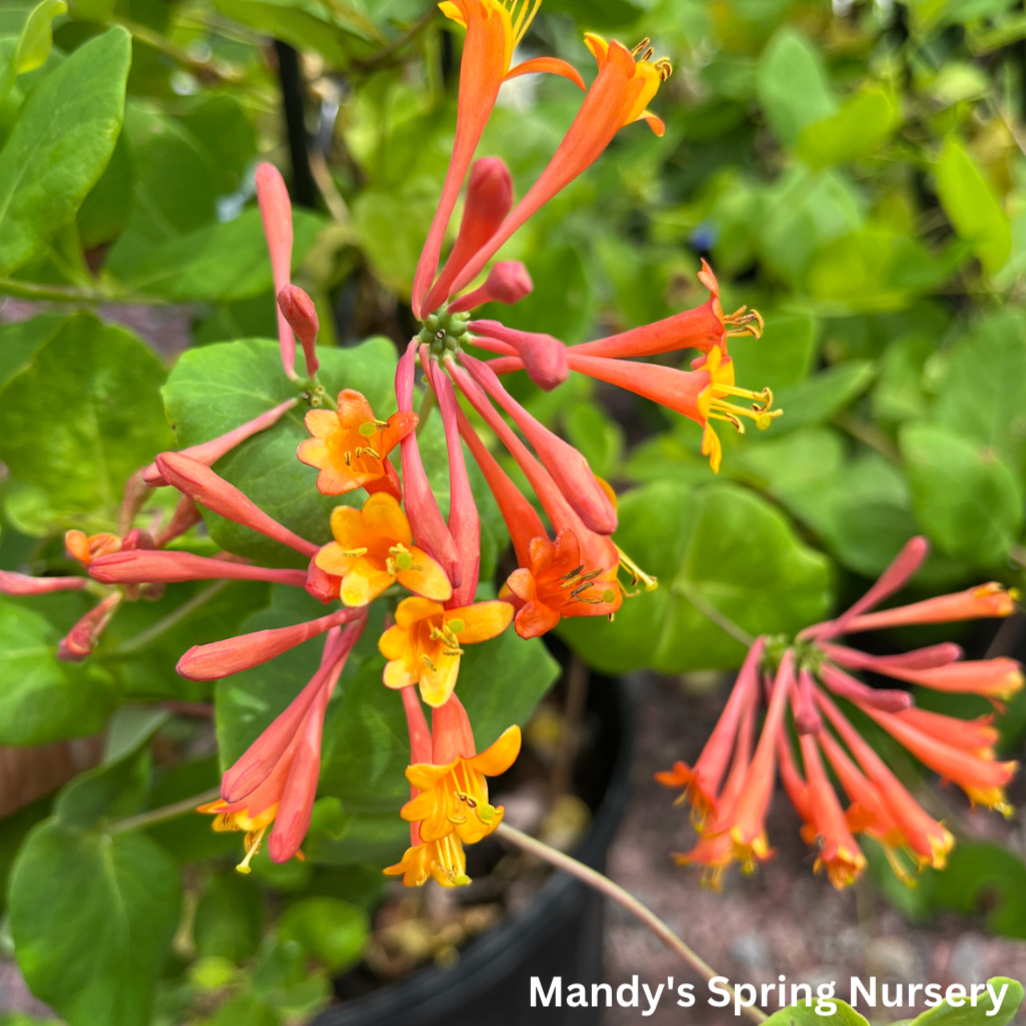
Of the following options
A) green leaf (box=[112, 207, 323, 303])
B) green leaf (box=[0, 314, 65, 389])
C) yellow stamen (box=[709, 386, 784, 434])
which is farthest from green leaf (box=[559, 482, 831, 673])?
green leaf (box=[0, 314, 65, 389])

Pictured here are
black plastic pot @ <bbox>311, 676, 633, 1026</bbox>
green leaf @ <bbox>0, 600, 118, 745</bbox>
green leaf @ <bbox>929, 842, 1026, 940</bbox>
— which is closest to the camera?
green leaf @ <bbox>0, 600, 118, 745</bbox>

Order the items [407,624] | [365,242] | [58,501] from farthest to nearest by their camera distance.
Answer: [365,242] → [58,501] → [407,624]

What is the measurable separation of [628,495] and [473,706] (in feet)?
0.50

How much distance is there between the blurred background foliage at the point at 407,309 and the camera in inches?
13.9

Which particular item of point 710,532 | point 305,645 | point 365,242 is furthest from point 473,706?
point 365,242

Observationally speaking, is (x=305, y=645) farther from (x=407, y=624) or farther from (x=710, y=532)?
(x=710, y=532)

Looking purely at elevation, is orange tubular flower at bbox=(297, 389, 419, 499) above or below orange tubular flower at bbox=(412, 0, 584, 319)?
below

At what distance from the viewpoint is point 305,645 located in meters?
0.33

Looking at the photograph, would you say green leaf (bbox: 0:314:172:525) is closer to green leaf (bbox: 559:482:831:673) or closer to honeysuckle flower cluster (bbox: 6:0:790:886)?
honeysuckle flower cluster (bbox: 6:0:790:886)

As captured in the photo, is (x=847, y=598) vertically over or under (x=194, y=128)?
under

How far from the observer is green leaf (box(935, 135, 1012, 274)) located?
0.61 m

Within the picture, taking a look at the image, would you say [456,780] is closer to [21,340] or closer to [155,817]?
[155,817]

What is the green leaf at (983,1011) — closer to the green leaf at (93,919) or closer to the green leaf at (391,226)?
the green leaf at (93,919)

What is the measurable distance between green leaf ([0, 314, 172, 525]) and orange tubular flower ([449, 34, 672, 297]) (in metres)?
0.18
